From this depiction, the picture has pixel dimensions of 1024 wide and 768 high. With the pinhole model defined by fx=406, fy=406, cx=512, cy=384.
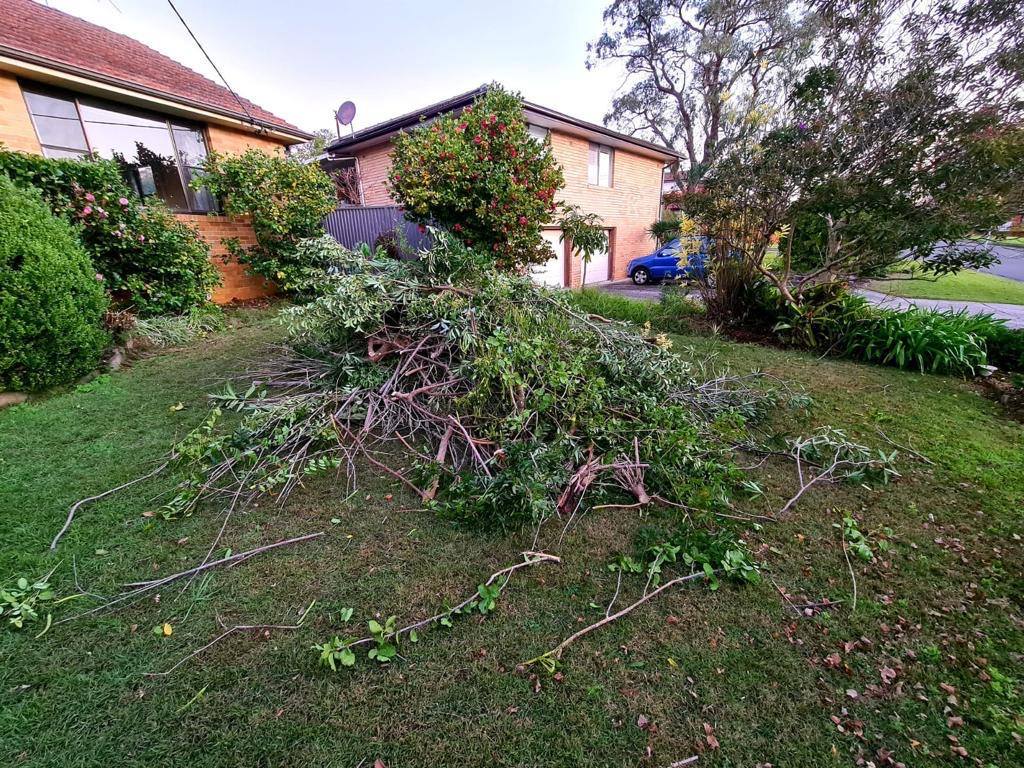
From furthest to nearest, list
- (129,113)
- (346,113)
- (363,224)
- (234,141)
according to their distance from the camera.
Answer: (346,113)
(363,224)
(234,141)
(129,113)

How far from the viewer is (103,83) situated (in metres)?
5.85

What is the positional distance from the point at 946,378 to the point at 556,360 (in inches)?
180

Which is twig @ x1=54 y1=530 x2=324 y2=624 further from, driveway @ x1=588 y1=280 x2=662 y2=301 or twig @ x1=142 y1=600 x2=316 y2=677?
driveway @ x1=588 y1=280 x2=662 y2=301

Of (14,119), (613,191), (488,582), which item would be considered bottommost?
(488,582)

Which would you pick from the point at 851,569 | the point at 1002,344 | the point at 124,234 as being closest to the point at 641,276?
the point at 1002,344

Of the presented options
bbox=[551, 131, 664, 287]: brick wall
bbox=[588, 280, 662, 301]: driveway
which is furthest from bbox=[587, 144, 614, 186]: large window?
bbox=[588, 280, 662, 301]: driveway

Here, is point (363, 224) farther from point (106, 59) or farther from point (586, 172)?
point (586, 172)

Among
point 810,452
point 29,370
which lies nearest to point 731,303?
point 810,452

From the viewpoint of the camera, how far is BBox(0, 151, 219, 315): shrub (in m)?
4.84

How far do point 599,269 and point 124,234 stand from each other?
1130 centimetres

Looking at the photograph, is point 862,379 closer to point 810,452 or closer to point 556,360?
point 810,452

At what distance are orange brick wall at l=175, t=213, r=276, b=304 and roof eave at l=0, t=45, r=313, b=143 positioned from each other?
1685mm

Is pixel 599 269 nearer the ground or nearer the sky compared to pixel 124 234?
nearer the ground

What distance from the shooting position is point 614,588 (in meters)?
1.96
